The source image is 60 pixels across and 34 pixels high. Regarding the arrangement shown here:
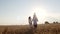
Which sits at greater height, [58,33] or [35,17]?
[35,17]

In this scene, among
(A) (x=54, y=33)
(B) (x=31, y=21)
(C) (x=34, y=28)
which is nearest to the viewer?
(A) (x=54, y=33)

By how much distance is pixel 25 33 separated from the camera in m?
14.2

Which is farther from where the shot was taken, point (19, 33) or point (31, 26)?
point (31, 26)

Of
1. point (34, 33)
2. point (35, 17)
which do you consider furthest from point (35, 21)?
point (34, 33)

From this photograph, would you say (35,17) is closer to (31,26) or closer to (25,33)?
(31,26)

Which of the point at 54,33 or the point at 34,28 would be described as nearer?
the point at 54,33

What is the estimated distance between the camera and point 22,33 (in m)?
14.3

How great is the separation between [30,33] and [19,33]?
2.84 feet

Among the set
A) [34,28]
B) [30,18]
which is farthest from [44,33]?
[30,18]

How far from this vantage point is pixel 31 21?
1744cm

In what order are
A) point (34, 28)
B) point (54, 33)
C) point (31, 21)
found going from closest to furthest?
point (54, 33) → point (34, 28) → point (31, 21)

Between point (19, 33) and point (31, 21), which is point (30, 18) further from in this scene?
point (19, 33)

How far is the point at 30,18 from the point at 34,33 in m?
3.23

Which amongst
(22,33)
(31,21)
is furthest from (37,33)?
(31,21)
